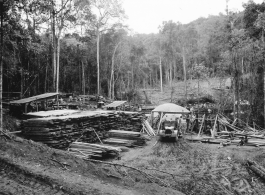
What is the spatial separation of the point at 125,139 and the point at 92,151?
364 cm

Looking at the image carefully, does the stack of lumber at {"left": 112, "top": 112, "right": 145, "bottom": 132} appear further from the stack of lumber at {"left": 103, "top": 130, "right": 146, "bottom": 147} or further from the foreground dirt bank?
the foreground dirt bank

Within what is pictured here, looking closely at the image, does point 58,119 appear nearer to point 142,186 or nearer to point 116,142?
point 116,142

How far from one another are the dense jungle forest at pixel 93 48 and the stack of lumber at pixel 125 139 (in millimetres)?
7530

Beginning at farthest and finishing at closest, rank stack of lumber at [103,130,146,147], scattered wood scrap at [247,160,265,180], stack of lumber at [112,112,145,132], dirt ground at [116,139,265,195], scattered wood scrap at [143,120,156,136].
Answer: scattered wood scrap at [143,120,156,136] → stack of lumber at [112,112,145,132] → stack of lumber at [103,130,146,147] → scattered wood scrap at [247,160,265,180] → dirt ground at [116,139,265,195]

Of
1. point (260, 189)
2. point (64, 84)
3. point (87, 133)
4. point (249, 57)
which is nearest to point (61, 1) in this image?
point (64, 84)

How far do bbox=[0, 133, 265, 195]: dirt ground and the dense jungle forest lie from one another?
7.36 meters

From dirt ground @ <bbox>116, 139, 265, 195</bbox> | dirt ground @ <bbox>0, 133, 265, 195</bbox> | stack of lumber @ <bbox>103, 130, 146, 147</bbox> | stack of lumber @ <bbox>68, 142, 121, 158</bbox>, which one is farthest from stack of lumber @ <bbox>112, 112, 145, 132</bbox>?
stack of lumber @ <bbox>68, 142, 121, 158</bbox>

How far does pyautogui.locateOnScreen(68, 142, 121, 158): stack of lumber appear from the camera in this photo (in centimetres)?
880

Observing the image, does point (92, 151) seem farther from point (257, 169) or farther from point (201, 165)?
point (257, 169)

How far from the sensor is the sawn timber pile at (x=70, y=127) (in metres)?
9.52

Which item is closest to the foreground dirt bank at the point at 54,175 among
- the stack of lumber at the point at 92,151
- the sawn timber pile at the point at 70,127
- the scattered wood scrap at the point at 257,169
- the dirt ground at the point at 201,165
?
the dirt ground at the point at 201,165

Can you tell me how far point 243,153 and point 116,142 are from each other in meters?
6.80

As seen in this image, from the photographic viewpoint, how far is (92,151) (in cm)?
890

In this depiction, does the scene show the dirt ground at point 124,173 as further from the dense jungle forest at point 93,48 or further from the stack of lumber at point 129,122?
the dense jungle forest at point 93,48
